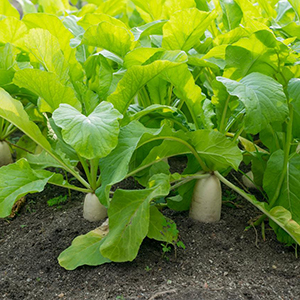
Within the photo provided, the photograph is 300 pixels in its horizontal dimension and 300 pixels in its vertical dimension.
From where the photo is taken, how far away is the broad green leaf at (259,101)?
1.17 meters

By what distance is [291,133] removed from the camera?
4.92ft

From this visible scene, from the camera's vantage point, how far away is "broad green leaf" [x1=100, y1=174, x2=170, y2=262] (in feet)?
4.15

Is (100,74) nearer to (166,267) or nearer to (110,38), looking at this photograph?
(110,38)

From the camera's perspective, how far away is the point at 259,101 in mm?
1191

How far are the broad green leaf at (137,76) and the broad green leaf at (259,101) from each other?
0.18 metres

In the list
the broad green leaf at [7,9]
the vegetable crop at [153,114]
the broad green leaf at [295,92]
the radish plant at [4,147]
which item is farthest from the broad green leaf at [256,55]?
the broad green leaf at [7,9]

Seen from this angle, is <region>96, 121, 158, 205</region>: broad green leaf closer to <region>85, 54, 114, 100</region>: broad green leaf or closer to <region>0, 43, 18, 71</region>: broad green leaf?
<region>85, 54, 114, 100</region>: broad green leaf

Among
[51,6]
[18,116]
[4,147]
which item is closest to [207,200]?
[18,116]

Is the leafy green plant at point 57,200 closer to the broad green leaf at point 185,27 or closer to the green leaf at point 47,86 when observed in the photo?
the green leaf at point 47,86

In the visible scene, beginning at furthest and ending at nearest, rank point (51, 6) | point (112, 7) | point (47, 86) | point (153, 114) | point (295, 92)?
point (51, 6) < point (112, 7) < point (153, 114) < point (47, 86) < point (295, 92)

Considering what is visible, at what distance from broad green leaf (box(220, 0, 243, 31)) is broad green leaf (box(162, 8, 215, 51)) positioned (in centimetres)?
34

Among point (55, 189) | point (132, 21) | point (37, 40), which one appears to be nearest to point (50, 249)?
point (55, 189)

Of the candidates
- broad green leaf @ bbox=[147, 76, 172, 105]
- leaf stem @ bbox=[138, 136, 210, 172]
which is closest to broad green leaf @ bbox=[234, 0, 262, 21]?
broad green leaf @ bbox=[147, 76, 172, 105]

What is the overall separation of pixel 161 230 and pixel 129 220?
139 mm
